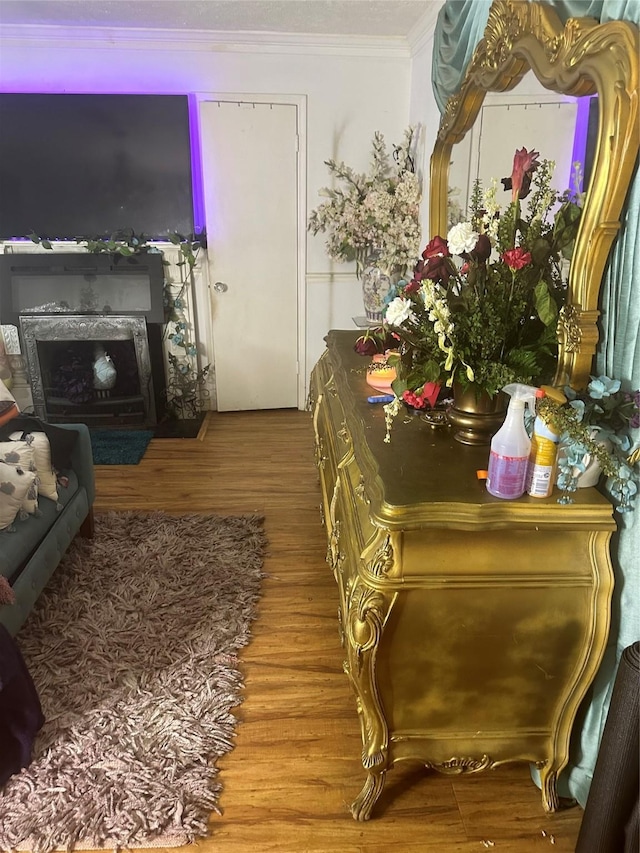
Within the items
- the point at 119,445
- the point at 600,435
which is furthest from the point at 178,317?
the point at 600,435

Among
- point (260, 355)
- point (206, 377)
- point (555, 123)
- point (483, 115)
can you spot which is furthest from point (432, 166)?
point (206, 377)

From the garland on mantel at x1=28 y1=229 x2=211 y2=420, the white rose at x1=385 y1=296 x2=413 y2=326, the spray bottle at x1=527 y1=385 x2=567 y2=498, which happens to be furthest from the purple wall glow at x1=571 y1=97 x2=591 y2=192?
the garland on mantel at x1=28 y1=229 x2=211 y2=420

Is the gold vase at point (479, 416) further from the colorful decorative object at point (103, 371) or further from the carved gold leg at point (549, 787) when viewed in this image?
the colorful decorative object at point (103, 371)

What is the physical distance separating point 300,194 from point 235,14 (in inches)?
42.5

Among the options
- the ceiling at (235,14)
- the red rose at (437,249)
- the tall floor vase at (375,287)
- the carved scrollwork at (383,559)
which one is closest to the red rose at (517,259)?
the red rose at (437,249)

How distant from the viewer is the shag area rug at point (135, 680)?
5.24 ft

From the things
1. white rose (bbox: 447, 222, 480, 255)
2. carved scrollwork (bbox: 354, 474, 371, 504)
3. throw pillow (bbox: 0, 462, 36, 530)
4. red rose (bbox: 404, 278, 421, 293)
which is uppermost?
white rose (bbox: 447, 222, 480, 255)

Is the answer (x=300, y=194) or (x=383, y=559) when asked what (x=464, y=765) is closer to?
(x=383, y=559)

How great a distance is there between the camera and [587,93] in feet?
4.70

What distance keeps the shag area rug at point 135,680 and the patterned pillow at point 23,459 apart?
43 centimetres

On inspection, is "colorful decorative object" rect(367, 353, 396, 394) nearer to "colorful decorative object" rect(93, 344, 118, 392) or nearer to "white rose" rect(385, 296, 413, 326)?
"white rose" rect(385, 296, 413, 326)

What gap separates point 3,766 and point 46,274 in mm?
3169

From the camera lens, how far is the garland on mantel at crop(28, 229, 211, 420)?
394cm

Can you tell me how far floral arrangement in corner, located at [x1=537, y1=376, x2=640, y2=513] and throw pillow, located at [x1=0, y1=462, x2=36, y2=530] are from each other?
5.75ft
